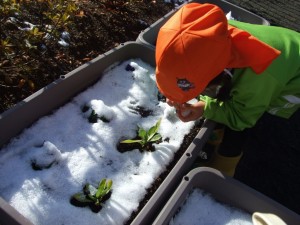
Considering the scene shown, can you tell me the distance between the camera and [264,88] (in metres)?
1.58

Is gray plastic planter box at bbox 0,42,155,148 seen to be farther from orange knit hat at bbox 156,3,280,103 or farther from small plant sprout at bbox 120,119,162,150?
orange knit hat at bbox 156,3,280,103

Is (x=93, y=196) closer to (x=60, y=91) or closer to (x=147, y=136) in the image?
(x=147, y=136)

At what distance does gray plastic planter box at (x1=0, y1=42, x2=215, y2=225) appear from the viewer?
4.89 feet

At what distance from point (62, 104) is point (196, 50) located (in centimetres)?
94

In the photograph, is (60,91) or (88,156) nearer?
(88,156)

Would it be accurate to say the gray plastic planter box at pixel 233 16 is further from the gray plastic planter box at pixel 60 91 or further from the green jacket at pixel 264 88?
the green jacket at pixel 264 88

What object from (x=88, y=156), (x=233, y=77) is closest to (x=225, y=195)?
(x=233, y=77)

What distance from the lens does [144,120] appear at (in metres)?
2.06

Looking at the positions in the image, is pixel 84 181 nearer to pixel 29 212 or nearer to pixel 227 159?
pixel 29 212

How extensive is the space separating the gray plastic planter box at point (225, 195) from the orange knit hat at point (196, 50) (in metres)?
0.38

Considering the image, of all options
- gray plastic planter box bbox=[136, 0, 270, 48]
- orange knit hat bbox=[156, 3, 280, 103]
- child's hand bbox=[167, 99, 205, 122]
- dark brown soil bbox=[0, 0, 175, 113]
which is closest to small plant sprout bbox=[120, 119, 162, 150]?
child's hand bbox=[167, 99, 205, 122]

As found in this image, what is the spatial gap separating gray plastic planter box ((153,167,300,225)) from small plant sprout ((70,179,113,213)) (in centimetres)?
28

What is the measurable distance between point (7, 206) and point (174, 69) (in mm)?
789

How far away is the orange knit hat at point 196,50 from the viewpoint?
4.39 feet
